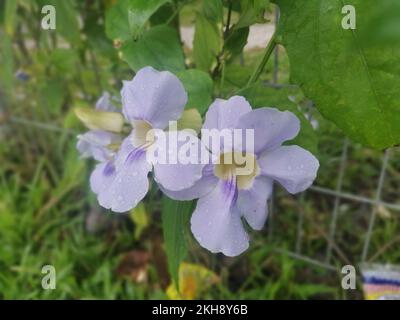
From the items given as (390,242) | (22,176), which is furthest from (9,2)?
(390,242)

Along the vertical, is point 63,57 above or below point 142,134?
above

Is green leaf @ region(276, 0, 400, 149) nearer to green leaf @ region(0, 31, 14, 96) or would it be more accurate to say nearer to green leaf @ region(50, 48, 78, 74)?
green leaf @ region(50, 48, 78, 74)

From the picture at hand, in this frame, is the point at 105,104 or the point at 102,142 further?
the point at 105,104

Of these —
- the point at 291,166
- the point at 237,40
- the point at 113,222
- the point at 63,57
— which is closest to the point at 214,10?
the point at 237,40

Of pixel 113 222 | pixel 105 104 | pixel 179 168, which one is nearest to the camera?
pixel 179 168

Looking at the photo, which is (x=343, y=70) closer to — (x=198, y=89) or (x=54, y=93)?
(x=198, y=89)

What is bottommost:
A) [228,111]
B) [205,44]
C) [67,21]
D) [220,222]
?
[220,222]

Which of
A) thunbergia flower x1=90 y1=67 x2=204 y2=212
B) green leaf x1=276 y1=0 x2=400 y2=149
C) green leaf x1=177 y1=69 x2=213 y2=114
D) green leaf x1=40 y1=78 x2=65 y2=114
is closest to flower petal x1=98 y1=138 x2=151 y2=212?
thunbergia flower x1=90 y1=67 x2=204 y2=212

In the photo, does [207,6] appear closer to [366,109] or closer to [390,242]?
[366,109]
